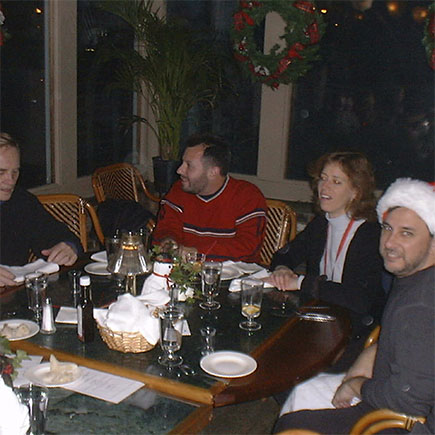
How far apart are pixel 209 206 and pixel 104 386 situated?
5.41 feet

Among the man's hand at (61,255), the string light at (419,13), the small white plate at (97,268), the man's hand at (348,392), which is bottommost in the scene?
the man's hand at (348,392)

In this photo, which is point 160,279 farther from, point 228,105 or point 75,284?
point 228,105

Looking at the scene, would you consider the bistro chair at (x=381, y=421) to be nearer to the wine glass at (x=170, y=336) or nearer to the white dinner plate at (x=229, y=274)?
the wine glass at (x=170, y=336)

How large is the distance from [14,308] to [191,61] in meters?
2.91

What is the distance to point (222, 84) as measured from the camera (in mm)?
4738

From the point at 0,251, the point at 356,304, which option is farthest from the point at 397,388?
the point at 0,251

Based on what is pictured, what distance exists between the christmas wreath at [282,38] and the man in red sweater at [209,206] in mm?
1481

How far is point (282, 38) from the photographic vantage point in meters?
4.45

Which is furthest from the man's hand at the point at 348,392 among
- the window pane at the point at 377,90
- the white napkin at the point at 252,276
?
the window pane at the point at 377,90

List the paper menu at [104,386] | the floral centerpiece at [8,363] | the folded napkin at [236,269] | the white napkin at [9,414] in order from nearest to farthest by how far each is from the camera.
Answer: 1. the white napkin at [9,414]
2. the floral centerpiece at [8,363]
3. the paper menu at [104,386]
4. the folded napkin at [236,269]

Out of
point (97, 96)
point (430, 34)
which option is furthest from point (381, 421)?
point (97, 96)

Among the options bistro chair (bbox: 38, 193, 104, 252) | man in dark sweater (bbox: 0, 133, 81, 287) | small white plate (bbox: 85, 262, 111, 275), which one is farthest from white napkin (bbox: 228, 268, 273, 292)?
bistro chair (bbox: 38, 193, 104, 252)

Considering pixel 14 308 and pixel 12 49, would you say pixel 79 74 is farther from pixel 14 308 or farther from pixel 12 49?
pixel 14 308

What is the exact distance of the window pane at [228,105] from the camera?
4871mm
